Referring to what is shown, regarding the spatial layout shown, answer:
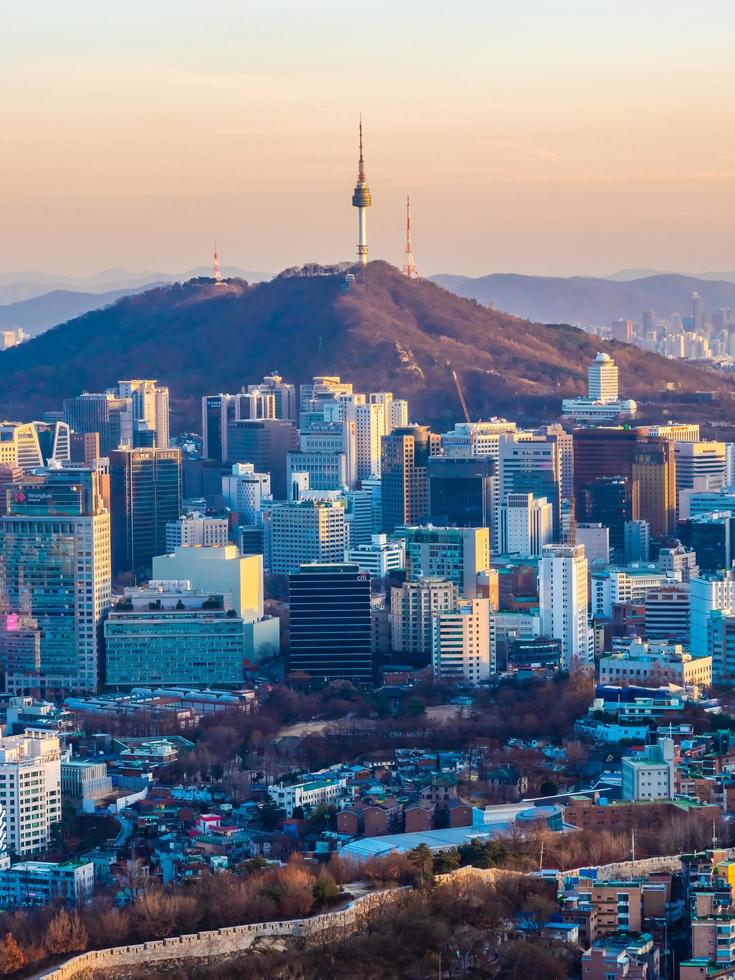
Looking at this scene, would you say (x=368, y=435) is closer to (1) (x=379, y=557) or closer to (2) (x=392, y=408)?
(2) (x=392, y=408)

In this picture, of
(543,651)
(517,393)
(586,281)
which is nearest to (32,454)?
(517,393)

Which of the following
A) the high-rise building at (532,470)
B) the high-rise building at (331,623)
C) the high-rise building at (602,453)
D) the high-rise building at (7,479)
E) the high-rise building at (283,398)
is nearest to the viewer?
the high-rise building at (331,623)

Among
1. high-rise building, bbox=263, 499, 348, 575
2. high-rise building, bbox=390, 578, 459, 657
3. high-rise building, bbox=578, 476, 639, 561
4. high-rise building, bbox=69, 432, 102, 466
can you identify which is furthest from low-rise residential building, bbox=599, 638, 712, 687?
high-rise building, bbox=69, 432, 102, 466

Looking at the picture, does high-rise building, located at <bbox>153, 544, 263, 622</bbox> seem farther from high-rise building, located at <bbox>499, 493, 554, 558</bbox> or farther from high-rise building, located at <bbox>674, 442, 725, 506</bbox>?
high-rise building, located at <bbox>674, 442, 725, 506</bbox>

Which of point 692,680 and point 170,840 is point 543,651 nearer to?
point 692,680

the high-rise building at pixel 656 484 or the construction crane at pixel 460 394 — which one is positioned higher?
the construction crane at pixel 460 394

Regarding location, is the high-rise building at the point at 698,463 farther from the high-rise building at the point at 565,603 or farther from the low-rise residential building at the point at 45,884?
the low-rise residential building at the point at 45,884

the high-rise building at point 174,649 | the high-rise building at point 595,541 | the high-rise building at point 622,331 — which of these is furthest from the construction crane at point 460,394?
the high-rise building at point 622,331
